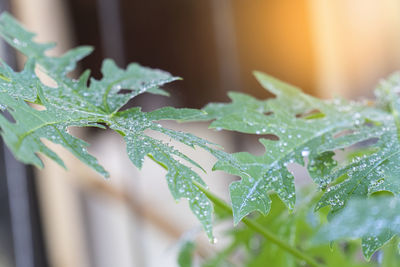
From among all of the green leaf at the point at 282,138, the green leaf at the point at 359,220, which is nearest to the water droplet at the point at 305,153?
the green leaf at the point at 282,138

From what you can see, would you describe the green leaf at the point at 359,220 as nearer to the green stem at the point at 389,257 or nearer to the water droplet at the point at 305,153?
the water droplet at the point at 305,153

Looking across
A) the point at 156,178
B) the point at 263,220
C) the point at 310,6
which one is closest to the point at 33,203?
the point at 156,178

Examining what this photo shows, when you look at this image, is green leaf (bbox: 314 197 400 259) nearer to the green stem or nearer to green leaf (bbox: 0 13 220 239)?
green leaf (bbox: 0 13 220 239)

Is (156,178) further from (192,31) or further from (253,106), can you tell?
(253,106)

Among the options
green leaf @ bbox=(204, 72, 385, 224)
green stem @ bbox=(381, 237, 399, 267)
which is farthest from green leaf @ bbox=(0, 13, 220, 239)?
green stem @ bbox=(381, 237, 399, 267)

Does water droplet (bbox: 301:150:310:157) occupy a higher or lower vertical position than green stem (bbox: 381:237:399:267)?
higher

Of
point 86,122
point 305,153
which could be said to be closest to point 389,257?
point 305,153

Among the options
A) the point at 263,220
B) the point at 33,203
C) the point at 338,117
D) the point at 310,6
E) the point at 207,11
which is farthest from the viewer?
the point at 310,6

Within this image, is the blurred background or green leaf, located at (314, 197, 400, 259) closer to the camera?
green leaf, located at (314, 197, 400, 259)

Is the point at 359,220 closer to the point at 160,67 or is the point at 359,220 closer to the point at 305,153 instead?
the point at 305,153
